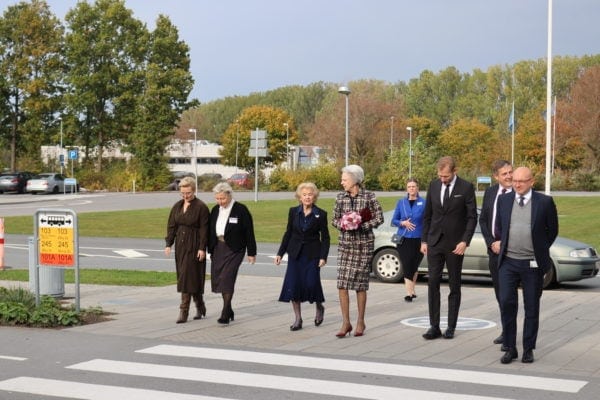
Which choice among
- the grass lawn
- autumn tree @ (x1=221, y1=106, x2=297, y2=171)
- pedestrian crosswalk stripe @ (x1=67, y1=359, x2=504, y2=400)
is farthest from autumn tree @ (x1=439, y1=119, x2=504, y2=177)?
pedestrian crosswalk stripe @ (x1=67, y1=359, x2=504, y2=400)

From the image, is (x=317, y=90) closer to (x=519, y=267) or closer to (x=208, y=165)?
(x=208, y=165)

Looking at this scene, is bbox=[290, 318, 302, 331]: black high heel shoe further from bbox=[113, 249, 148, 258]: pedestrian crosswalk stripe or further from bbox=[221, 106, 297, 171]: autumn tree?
bbox=[221, 106, 297, 171]: autumn tree

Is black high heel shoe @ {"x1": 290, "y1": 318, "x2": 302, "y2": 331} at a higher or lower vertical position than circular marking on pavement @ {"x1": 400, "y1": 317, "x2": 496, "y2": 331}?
higher

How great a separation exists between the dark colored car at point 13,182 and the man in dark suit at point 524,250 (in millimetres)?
54664

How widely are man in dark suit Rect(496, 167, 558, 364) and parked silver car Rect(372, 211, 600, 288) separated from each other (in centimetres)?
626

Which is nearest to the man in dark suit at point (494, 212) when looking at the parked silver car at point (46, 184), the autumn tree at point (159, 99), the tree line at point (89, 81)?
the parked silver car at point (46, 184)

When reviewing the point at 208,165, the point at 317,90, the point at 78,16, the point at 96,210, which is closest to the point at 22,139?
the point at 78,16

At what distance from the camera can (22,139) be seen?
2832 inches

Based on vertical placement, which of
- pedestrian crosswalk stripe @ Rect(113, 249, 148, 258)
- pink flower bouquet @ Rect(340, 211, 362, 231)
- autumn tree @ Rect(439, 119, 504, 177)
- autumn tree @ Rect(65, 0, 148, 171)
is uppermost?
autumn tree @ Rect(65, 0, 148, 171)

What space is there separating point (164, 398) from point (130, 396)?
28 centimetres

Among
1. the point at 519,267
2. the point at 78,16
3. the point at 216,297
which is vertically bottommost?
the point at 216,297

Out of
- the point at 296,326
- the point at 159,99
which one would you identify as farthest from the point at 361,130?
the point at 296,326

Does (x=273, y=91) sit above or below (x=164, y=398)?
above

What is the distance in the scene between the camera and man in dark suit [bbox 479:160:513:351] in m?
8.89
